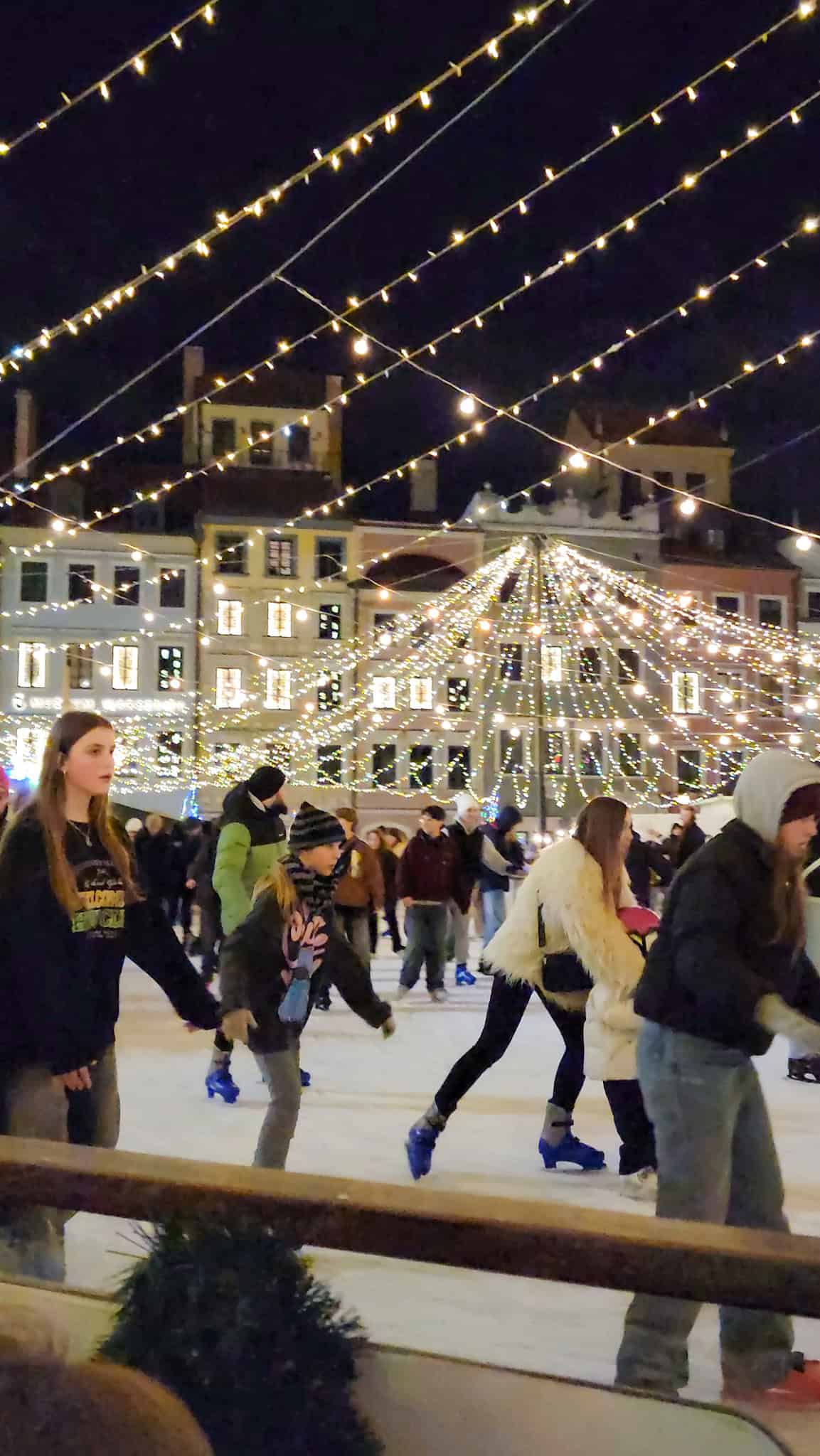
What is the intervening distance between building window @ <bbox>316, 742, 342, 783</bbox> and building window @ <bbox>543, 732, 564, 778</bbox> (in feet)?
18.5

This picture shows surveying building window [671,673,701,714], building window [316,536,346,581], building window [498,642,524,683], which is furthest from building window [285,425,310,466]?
building window [671,673,701,714]

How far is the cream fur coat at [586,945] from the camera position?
5316mm

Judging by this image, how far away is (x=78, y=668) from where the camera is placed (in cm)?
3734

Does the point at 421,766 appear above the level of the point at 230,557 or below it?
below

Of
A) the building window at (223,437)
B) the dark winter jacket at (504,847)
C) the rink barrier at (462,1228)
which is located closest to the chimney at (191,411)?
the building window at (223,437)

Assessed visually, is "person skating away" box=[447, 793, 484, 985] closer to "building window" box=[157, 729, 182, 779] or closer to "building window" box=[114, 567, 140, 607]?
"building window" box=[157, 729, 182, 779]

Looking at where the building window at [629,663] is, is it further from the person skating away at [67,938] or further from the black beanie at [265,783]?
the person skating away at [67,938]

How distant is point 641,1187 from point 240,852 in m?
2.86

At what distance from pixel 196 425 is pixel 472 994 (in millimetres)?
29456

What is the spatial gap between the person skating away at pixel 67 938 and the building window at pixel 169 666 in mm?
33904

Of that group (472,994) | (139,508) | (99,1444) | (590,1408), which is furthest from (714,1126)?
(139,508)

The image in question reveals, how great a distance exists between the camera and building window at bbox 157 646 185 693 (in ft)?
122

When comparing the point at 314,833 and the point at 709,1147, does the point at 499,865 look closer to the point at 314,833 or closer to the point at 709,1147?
the point at 314,833

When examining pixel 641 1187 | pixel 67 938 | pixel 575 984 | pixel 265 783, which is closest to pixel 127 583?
pixel 265 783
